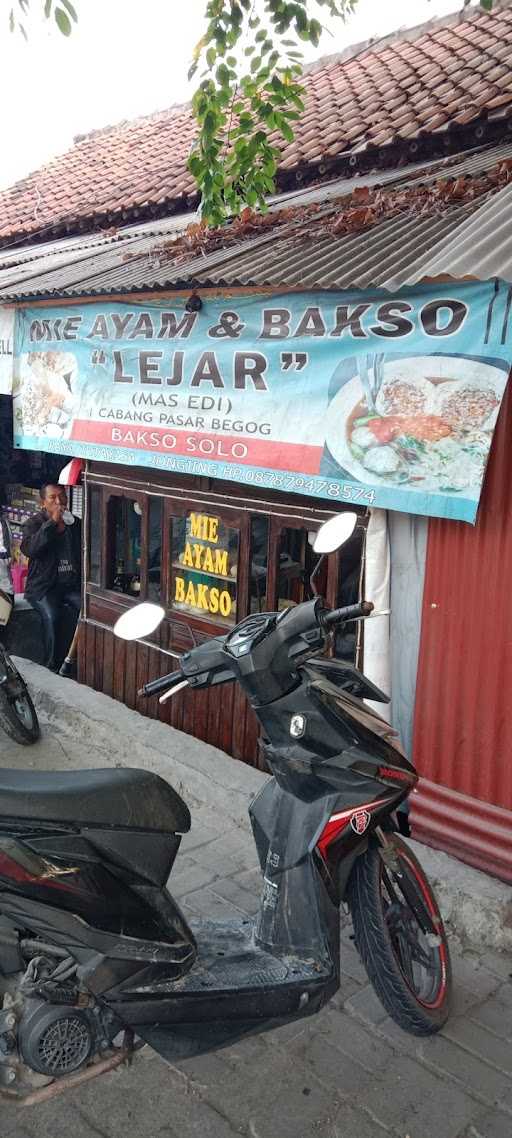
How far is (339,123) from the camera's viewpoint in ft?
23.9

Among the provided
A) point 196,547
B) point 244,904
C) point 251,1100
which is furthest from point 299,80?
point 251,1100

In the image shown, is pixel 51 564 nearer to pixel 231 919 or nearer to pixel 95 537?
pixel 95 537

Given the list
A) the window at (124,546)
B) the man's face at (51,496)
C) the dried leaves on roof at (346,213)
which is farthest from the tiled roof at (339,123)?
the window at (124,546)

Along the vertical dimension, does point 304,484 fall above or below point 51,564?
above

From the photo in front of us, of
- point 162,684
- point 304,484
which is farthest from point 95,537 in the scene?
point 162,684

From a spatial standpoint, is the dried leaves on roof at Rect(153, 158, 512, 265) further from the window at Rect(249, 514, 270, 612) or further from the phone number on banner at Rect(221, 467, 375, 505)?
the window at Rect(249, 514, 270, 612)

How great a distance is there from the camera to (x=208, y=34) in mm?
5094

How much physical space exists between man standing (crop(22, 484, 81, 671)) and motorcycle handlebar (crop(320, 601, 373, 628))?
4484 millimetres

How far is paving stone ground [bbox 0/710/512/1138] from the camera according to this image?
262 cm

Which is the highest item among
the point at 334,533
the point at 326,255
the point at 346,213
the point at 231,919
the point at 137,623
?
the point at 346,213

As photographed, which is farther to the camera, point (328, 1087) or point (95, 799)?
point (328, 1087)

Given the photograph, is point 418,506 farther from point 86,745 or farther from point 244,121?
point 244,121

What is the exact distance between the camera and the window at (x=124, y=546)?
6008 millimetres

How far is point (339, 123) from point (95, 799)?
661 centimetres
